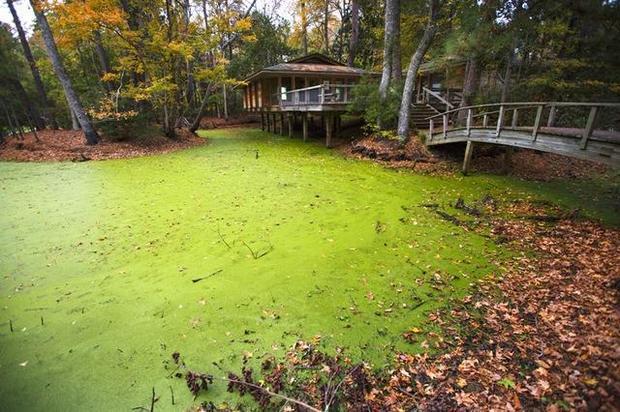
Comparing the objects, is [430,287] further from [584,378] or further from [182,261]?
[182,261]

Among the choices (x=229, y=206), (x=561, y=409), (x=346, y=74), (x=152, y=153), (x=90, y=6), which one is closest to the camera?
(x=561, y=409)

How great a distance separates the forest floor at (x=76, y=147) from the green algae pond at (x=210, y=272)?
175 inches

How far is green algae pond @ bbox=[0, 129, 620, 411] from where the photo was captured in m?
3.27

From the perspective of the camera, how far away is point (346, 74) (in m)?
20.4

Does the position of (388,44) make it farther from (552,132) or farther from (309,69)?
(309,69)

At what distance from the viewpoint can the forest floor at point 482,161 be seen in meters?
10.5

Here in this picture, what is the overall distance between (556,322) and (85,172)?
1295 centimetres

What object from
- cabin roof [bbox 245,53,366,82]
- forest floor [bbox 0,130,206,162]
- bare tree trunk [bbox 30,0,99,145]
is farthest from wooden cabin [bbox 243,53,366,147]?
bare tree trunk [bbox 30,0,99,145]

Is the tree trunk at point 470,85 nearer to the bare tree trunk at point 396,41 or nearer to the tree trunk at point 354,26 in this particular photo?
the bare tree trunk at point 396,41

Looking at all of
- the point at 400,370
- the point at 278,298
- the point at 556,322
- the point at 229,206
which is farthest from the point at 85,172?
the point at 556,322

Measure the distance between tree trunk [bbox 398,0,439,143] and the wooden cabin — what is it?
2799mm

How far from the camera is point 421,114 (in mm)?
14594

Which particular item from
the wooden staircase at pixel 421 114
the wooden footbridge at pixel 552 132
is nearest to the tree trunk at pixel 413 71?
the wooden footbridge at pixel 552 132

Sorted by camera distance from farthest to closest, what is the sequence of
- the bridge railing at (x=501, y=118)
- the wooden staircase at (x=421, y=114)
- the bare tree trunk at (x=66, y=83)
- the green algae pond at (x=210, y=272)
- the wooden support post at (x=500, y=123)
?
the wooden staircase at (x=421, y=114), the bare tree trunk at (x=66, y=83), the bridge railing at (x=501, y=118), the wooden support post at (x=500, y=123), the green algae pond at (x=210, y=272)
